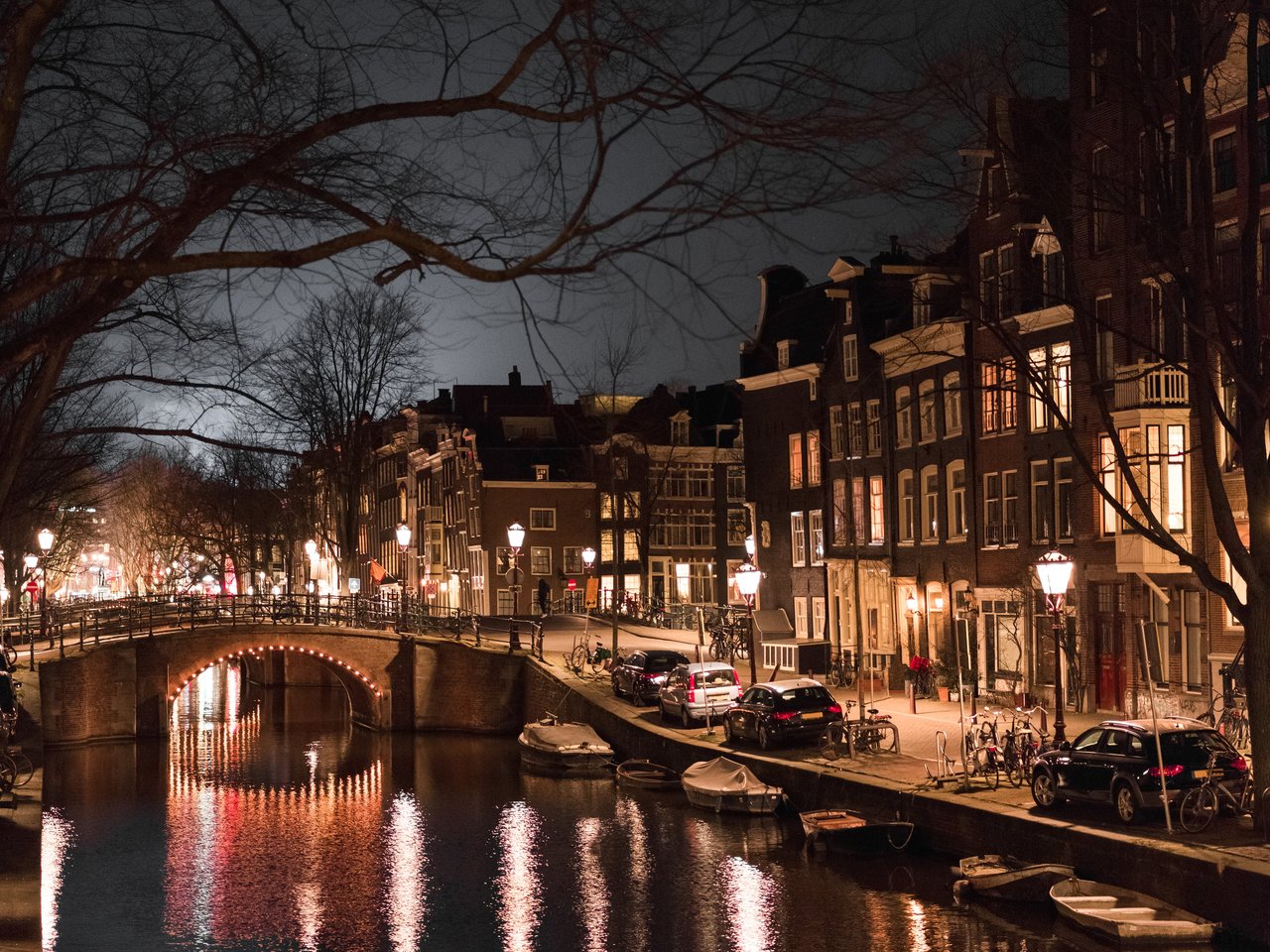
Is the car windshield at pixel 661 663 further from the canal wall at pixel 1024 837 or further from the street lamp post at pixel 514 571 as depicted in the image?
the street lamp post at pixel 514 571

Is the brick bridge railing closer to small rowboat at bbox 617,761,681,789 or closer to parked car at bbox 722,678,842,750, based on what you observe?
small rowboat at bbox 617,761,681,789

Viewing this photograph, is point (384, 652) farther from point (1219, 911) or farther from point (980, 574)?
point (1219, 911)

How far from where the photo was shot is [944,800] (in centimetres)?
2644

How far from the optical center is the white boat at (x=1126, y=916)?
20.2m

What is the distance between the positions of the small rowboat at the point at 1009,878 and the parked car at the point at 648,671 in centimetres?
2013

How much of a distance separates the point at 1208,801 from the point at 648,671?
2366 centimetres

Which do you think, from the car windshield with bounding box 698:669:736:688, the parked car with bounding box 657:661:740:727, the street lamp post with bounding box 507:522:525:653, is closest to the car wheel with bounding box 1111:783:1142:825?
the parked car with bounding box 657:661:740:727

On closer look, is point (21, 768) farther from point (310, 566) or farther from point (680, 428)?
point (310, 566)

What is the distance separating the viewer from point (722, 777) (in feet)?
109

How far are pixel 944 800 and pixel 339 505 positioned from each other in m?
36.8

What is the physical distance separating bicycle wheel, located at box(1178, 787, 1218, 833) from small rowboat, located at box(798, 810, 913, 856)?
5708mm

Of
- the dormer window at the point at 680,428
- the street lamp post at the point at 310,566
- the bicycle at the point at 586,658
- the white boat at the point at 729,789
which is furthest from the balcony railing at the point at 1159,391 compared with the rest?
the dormer window at the point at 680,428

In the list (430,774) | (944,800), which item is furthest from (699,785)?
(430,774)

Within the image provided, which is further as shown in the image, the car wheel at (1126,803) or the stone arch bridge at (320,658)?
the stone arch bridge at (320,658)
